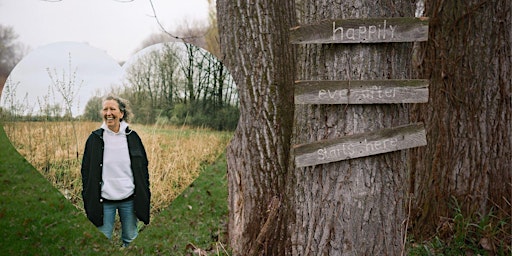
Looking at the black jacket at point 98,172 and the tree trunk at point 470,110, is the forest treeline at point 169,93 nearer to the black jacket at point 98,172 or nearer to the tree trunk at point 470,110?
the black jacket at point 98,172

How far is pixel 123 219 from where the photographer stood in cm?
324

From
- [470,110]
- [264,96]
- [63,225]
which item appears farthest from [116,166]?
[470,110]

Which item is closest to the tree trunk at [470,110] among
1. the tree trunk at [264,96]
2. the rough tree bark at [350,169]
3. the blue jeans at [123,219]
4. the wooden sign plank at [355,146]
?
the tree trunk at [264,96]

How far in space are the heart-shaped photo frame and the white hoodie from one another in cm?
10

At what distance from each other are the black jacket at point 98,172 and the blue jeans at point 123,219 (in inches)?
1.2

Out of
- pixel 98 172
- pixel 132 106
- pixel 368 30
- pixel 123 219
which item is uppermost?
pixel 368 30

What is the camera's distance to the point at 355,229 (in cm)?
261

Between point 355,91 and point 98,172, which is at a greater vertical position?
point 355,91

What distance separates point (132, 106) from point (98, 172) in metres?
0.45

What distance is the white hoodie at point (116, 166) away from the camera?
3.08 m

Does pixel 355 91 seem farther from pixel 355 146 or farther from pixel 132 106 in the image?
pixel 132 106

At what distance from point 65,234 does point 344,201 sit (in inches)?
142

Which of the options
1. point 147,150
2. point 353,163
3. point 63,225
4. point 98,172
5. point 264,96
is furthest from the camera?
point 63,225

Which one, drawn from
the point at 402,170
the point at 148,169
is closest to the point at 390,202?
the point at 402,170
